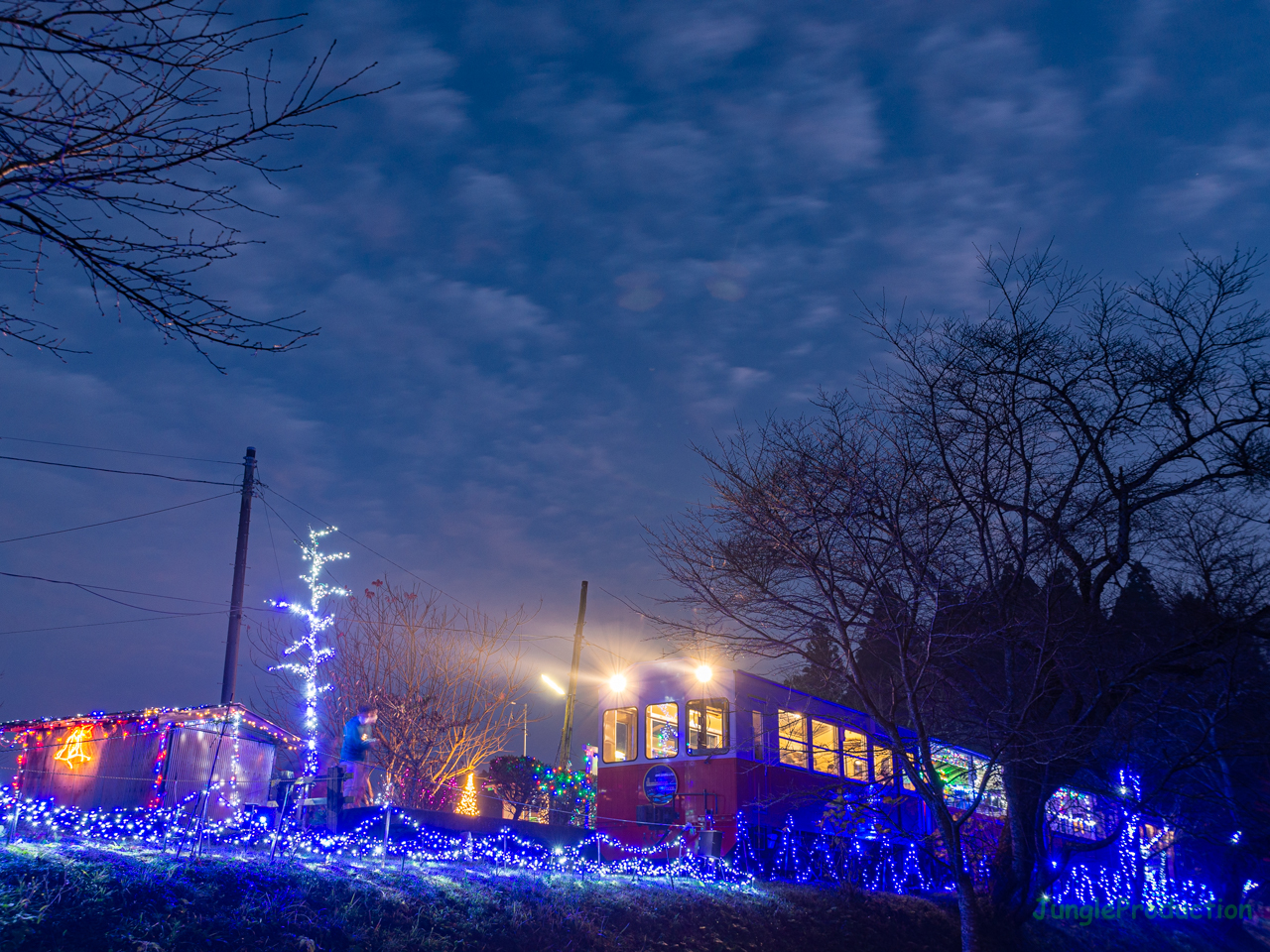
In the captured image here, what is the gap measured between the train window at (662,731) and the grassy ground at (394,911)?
315 centimetres

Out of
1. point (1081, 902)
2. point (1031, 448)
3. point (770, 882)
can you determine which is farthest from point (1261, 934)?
point (1031, 448)

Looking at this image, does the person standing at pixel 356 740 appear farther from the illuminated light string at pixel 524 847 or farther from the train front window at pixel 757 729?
the train front window at pixel 757 729

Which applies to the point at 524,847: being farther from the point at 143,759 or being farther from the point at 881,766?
the point at 881,766

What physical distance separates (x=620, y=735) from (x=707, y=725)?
1.99 meters

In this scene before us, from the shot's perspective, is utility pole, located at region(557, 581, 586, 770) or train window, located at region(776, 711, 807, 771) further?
utility pole, located at region(557, 581, 586, 770)

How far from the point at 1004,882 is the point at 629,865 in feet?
18.5

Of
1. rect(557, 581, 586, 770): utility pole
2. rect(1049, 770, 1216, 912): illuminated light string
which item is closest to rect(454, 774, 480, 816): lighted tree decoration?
rect(557, 581, 586, 770): utility pole

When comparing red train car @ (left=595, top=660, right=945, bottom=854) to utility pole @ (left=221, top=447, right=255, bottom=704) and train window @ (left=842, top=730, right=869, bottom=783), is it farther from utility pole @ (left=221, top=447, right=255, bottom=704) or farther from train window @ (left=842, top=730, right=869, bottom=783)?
utility pole @ (left=221, top=447, right=255, bottom=704)

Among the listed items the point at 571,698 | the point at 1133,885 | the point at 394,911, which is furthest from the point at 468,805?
the point at 1133,885

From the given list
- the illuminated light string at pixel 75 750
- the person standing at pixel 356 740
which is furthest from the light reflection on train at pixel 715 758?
the illuminated light string at pixel 75 750

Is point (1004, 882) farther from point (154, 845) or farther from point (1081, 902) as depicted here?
point (154, 845)

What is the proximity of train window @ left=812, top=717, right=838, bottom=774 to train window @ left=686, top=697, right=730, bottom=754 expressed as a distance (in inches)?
76.6

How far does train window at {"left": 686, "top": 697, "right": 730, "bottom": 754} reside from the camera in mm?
15258

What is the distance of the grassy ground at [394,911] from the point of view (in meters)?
6.55
